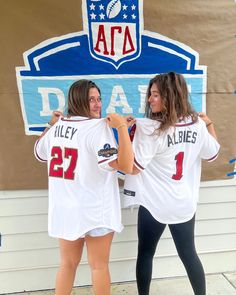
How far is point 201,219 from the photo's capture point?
2.89m

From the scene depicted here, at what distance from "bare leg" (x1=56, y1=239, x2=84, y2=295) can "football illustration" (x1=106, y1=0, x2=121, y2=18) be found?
1530 mm

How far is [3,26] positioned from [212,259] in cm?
242

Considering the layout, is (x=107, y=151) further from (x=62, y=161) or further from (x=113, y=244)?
(x=113, y=244)

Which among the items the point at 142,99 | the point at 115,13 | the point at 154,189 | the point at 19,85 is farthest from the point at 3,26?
the point at 154,189

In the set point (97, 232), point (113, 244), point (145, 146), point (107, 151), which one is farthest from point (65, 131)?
point (113, 244)

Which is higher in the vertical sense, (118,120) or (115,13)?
(115,13)

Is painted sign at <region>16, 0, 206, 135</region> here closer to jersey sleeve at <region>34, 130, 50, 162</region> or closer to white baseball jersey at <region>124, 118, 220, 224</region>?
jersey sleeve at <region>34, 130, 50, 162</region>

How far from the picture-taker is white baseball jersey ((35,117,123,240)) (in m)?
1.92

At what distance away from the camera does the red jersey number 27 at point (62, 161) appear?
6.39ft

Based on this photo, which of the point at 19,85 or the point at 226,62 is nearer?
the point at 19,85

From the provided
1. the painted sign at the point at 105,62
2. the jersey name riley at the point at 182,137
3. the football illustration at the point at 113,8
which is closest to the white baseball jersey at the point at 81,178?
the jersey name riley at the point at 182,137

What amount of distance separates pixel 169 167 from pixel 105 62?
928 mm

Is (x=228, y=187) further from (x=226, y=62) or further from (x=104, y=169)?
(x=104, y=169)

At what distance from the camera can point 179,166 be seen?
212 centimetres
